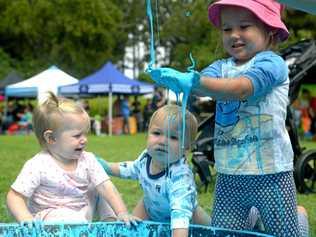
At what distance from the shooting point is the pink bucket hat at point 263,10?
2471 millimetres

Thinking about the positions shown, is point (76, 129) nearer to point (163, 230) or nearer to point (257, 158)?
point (163, 230)

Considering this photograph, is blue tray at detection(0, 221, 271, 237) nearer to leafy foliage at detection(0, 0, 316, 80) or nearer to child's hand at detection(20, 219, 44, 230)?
child's hand at detection(20, 219, 44, 230)

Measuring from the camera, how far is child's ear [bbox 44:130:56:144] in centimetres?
296

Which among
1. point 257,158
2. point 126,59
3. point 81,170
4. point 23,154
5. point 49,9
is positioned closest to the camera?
point 257,158

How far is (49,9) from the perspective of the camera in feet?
95.3

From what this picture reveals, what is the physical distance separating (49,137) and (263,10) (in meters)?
1.07

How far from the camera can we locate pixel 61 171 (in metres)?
2.96

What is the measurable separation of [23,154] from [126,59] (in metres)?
34.6

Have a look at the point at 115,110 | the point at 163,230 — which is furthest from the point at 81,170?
the point at 115,110

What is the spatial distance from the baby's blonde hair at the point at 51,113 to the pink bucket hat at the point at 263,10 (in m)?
0.75

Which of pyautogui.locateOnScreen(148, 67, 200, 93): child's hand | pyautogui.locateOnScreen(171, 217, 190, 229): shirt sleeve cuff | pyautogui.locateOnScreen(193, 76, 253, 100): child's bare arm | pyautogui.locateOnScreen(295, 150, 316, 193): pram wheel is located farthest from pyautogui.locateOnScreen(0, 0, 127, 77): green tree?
pyautogui.locateOnScreen(148, 67, 200, 93): child's hand

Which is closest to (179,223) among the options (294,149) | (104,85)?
(294,149)

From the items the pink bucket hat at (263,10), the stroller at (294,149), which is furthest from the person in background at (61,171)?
the stroller at (294,149)

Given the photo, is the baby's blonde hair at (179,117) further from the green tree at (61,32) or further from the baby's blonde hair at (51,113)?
the green tree at (61,32)
